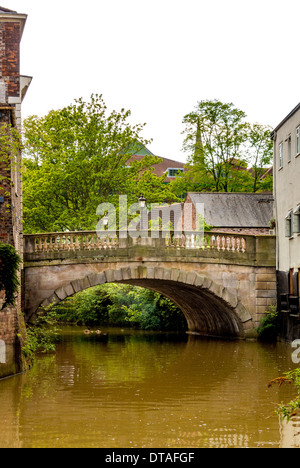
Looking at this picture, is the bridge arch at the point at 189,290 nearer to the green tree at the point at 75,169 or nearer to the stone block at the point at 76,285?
the stone block at the point at 76,285

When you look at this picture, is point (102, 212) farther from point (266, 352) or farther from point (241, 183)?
point (241, 183)

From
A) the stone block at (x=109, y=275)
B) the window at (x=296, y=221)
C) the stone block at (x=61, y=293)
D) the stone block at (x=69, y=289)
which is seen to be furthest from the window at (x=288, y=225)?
the stone block at (x=61, y=293)

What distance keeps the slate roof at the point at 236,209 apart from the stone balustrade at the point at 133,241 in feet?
32.9

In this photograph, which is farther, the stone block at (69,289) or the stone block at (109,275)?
the stone block at (109,275)

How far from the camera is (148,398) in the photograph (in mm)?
14195

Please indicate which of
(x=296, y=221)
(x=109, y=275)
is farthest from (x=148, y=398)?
(x=296, y=221)

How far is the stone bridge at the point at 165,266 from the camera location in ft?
72.8

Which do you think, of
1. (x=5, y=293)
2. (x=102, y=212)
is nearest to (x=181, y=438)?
(x=5, y=293)

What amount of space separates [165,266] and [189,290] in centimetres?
259

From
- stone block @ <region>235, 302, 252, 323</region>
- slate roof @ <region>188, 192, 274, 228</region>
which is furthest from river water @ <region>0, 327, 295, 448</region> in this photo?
slate roof @ <region>188, 192, 274, 228</region>

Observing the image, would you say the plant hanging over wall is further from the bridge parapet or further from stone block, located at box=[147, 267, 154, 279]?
stone block, located at box=[147, 267, 154, 279]

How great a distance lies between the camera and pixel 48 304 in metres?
22.0

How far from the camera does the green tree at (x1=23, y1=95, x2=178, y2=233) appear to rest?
1158 inches
